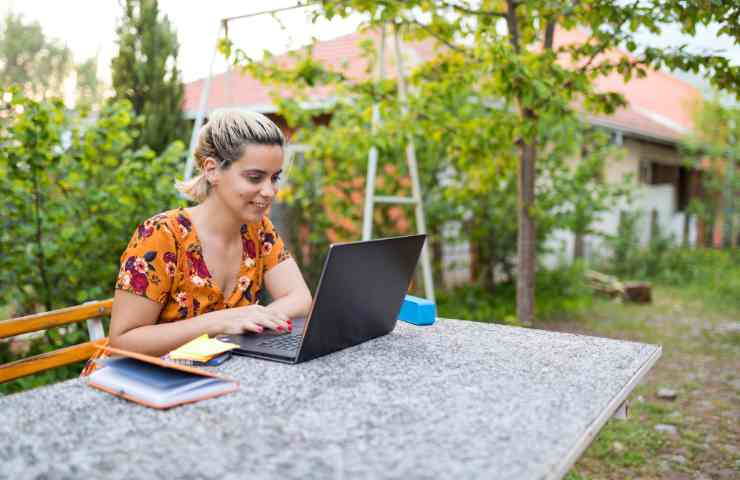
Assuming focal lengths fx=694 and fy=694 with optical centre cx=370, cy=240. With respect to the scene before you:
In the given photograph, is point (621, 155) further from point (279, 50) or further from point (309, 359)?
point (309, 359)

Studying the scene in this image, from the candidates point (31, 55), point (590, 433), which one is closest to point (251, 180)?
point (590, 433)

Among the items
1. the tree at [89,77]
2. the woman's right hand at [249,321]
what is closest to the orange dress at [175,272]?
the woman's right hand at [249,321]

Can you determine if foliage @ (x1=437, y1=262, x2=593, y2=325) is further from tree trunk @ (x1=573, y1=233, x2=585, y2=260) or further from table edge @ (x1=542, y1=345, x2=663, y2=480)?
table edge @ (x1=542, y1=345, x2=663, y2=480)

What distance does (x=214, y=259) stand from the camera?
235cm

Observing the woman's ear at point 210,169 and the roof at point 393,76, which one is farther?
the roof at point 393,76

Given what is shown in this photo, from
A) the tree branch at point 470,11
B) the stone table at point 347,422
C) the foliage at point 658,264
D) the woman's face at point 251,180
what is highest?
the tree branch at point 470,11

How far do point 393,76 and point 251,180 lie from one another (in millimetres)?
5101

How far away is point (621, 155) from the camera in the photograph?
Answer: 782cm

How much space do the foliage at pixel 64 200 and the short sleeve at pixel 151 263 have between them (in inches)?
67.3

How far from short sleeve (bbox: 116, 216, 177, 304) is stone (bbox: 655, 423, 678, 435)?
9.73ft

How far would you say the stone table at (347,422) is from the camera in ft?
3.75

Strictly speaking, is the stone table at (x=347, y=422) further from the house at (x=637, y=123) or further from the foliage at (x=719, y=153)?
the foliage at (x=719, y=153)

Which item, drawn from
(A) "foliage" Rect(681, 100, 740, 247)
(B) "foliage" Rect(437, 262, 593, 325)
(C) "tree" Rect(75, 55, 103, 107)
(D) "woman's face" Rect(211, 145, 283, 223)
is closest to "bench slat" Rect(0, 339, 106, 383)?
(D) "woman's face" Rect(211, 145, 283, 223)

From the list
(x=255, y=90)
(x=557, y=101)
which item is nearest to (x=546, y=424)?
(x=557, y=101)
